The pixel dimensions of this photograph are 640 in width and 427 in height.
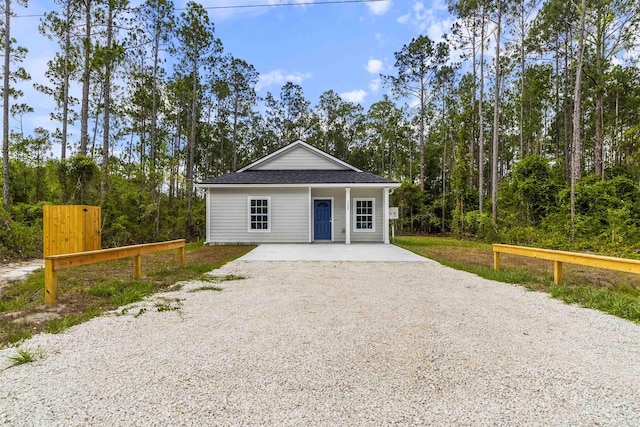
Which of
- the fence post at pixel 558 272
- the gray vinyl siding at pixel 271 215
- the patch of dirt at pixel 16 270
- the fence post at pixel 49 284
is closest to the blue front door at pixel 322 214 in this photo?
the gray vinyl siding at pixel 271 215

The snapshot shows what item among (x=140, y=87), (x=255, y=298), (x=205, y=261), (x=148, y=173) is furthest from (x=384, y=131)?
(x=255, y=298)

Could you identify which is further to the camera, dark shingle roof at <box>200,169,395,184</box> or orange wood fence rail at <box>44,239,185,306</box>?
dark shingle roof at <box>200,169,395,184</box>

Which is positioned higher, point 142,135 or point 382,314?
point 142,135

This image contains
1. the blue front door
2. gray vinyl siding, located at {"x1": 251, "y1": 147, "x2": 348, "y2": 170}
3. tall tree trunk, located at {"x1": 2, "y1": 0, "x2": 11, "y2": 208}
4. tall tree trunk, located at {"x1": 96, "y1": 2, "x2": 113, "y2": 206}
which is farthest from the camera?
gray vinyl siding, located at {"x1": 251, "y1": 147, "x2": 348, "y2": 170}

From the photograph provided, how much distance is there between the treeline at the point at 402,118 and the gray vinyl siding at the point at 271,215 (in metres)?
2.18

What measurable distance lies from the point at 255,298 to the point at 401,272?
335 centimetres

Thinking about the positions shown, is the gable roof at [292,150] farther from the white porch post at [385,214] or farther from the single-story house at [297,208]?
the white porch post at [385,214]

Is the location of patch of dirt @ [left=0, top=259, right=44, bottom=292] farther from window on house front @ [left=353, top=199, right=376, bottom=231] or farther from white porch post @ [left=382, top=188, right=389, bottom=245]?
white porch post @ [left=382, top=188, right=389, bottom=245]

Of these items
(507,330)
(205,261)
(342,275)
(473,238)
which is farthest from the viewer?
(473,238)

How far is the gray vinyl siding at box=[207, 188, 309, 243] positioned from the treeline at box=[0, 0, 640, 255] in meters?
2.18

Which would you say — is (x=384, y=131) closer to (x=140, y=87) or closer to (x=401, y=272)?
(x=140, y=87)

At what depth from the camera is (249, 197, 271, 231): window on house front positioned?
1308 centimetres

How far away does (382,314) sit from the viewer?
371 centimetres

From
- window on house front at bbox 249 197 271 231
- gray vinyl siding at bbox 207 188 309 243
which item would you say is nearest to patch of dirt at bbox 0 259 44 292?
gray vinyl siding at bbox 207 188 309 243
